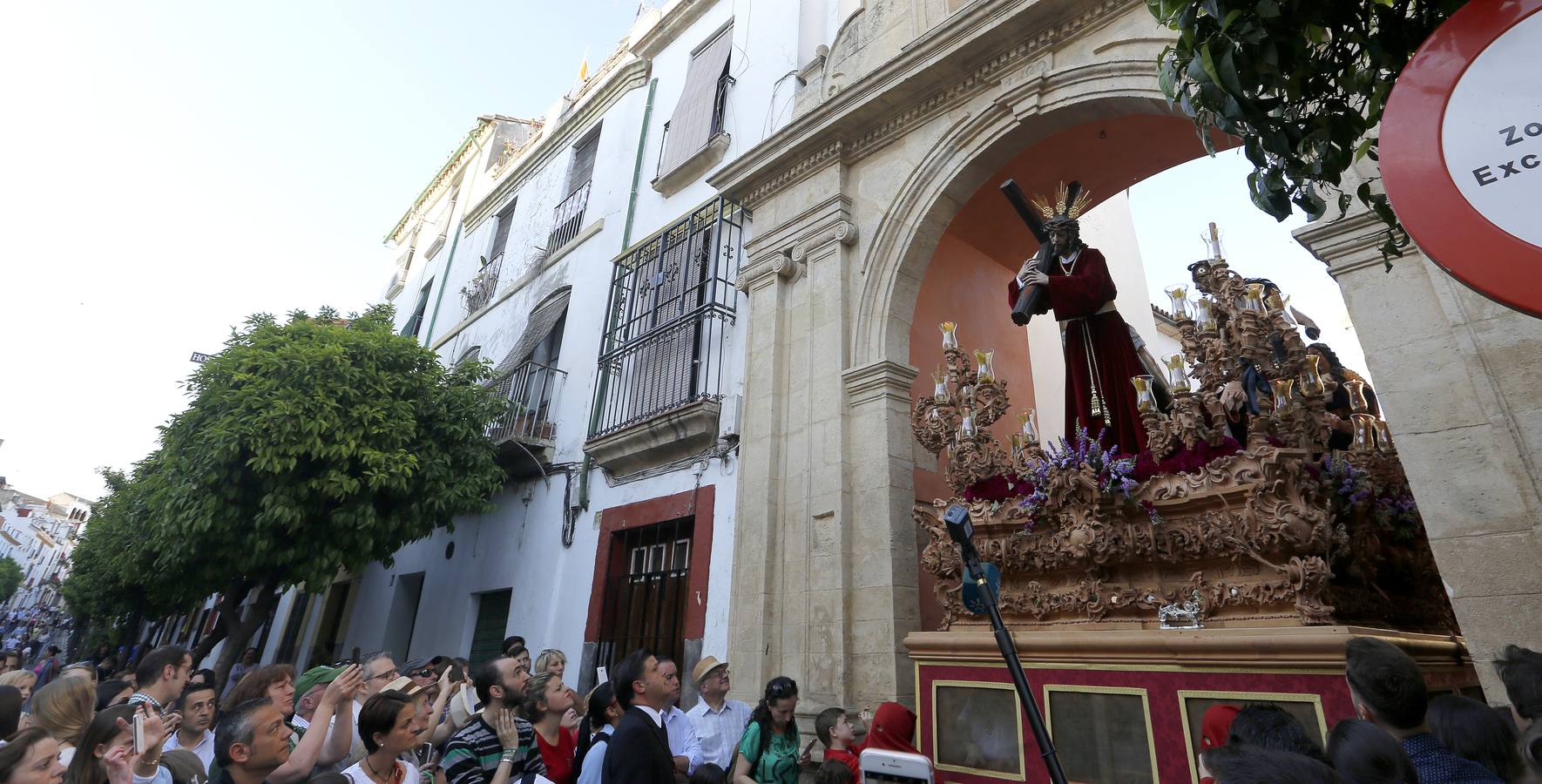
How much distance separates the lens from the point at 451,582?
10766 millimetres

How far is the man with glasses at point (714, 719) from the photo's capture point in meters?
4.37

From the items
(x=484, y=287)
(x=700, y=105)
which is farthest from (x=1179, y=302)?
(x=484, y=287)

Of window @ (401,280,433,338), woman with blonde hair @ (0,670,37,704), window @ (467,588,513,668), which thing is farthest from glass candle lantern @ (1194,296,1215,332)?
window @ (401,280,433,338)

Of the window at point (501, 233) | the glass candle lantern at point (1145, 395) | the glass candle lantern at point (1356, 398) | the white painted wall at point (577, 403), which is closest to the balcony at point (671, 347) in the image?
the white painted wall at point (577, 403)

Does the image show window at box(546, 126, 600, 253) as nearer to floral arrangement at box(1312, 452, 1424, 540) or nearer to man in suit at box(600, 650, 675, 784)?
man in suit at box(600, 650, 675, 784)

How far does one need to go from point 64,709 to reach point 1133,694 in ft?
15.2

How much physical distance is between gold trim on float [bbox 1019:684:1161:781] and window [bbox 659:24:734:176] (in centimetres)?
739

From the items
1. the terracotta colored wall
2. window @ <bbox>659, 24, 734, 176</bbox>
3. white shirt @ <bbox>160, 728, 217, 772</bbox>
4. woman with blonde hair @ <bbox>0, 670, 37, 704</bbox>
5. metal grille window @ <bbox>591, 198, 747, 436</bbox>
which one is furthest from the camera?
window @ <bbox>659, 24, 734, 176</bbox>

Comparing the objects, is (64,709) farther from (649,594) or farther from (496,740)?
(649,594)

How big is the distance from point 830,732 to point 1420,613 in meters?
3.20

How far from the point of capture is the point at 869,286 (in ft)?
20.9

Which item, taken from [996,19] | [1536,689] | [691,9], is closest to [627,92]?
[691,9]

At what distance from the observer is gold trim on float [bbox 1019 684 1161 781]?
3549 mm

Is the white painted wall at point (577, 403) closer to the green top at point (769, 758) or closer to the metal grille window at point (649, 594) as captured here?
the metal grille window at point (649, 594)
